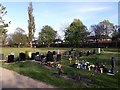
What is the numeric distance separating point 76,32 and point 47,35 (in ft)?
44.3

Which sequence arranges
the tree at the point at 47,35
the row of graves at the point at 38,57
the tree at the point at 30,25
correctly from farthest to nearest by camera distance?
the tree at the point at 47,35
the tree at the point at 30,25
the row of graves at the point at 38,57

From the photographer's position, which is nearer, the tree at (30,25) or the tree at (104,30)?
the tree at (30,25)

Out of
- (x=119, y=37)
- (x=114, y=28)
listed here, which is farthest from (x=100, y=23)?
(x=119, y=37)

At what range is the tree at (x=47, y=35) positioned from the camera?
92.8m

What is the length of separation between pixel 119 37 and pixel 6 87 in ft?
229

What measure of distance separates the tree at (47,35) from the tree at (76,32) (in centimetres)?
824

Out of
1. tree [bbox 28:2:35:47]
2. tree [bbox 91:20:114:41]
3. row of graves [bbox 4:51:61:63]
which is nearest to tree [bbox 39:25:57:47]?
tree [bbox 28:2:35:47]

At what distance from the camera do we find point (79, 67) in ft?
63.4

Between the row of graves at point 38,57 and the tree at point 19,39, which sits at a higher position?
the tree at point 19,39

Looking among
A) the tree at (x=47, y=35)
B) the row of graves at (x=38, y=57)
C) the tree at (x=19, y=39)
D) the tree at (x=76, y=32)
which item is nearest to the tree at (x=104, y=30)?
the tree at (x=76, y=32)

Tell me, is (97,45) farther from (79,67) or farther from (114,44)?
(79,67)

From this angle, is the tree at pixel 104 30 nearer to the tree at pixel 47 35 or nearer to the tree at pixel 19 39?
the tree at pixel 47 35

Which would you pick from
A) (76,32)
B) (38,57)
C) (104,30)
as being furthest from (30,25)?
(38,57)

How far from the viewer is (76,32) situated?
86125 mm
